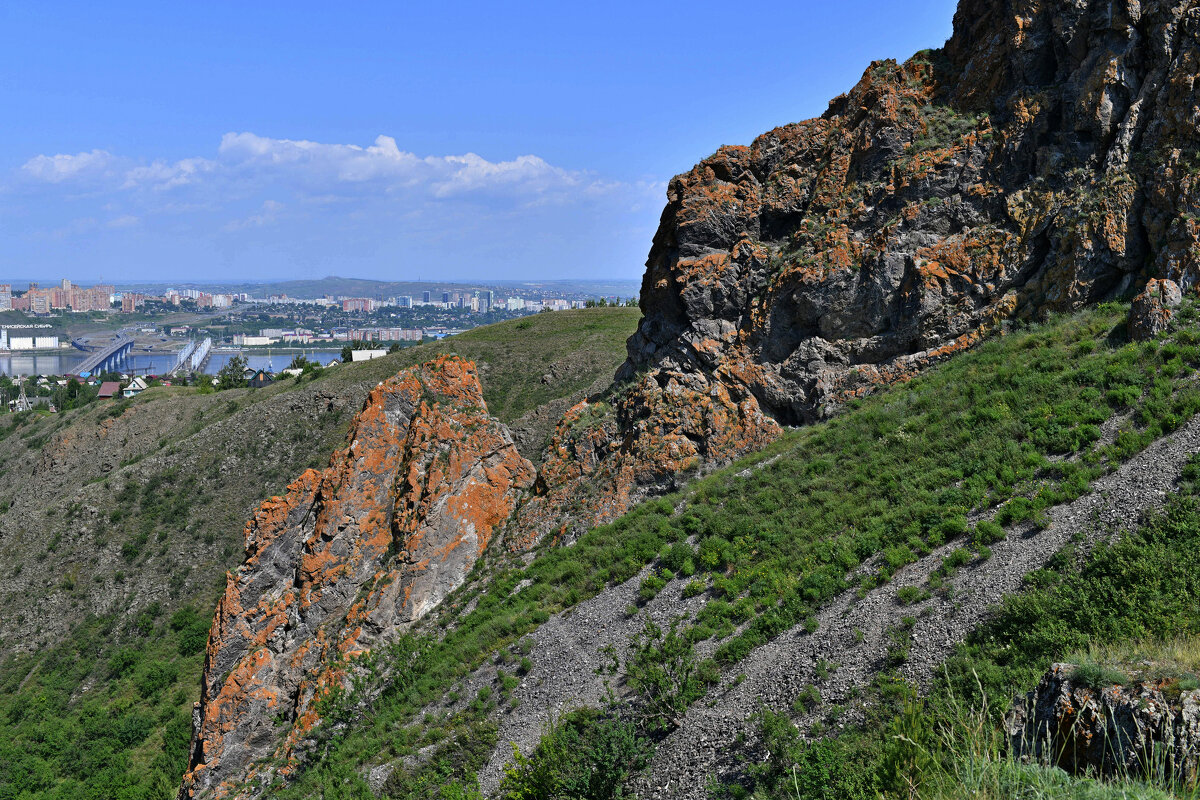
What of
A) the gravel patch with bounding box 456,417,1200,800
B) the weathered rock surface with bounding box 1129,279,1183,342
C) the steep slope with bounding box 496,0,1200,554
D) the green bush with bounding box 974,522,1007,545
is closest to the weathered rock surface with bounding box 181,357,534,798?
the steep slope with bounding box 496,0,1200,554

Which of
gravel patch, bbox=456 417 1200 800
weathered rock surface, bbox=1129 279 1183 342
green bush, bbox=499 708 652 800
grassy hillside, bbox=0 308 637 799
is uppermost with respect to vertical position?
weathered rock surface, bbox=1129 279 1183 342

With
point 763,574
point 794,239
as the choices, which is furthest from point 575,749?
point 794,239

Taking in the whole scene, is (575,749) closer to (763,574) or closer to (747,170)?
(763,574)

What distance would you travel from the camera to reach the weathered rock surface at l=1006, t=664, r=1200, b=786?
689 centimetres

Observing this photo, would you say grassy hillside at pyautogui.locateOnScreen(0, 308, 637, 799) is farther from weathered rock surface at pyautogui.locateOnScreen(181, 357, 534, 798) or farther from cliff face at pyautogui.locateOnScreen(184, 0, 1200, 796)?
cliff face at pyautogui.locateOnScreen(184, 0, 1200, 796)

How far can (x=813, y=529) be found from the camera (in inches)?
679

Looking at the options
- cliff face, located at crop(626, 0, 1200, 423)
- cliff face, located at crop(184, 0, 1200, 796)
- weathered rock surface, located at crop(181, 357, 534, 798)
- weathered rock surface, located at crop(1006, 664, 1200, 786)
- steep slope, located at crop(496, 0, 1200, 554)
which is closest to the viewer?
weathered rock surface, located at crop(1006, 664, 1200, 786)

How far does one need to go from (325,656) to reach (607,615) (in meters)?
11.1

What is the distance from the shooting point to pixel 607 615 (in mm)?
18297

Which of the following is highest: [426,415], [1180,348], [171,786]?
[1180,348]

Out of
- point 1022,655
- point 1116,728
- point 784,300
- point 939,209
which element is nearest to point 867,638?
point 1022,655

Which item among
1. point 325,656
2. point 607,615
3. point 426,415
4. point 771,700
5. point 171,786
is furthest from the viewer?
point 171,786

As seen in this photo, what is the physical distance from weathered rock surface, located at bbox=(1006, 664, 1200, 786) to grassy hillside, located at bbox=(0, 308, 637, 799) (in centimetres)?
3526

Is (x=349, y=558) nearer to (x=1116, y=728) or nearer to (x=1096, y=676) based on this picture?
(x=1096, y=676)
